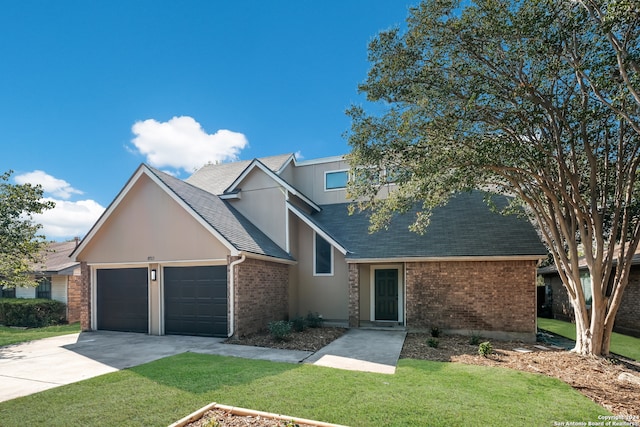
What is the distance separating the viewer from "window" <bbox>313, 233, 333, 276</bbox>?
13867mm

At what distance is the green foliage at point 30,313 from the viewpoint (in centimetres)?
1653

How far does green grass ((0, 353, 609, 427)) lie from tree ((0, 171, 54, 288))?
31.2 feet

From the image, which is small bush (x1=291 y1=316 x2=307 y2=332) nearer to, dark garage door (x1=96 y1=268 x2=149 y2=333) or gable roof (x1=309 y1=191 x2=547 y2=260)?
gable roof (x1=309 y1=191 x2=547 y2=260)

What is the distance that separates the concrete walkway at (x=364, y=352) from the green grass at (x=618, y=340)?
19.9 ft

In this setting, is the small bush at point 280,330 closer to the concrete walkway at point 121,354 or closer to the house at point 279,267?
the concrete walkway at point 121,354

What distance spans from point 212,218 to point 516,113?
359 inches

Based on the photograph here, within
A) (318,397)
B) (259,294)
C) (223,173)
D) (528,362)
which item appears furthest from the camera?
(223,173)

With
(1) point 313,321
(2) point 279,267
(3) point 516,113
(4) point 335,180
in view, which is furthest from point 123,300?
(3) point 516,113

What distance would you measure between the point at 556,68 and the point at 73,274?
66.1 ft

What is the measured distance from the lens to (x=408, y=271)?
12.5 m

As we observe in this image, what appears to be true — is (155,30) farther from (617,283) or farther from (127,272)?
(617,283)

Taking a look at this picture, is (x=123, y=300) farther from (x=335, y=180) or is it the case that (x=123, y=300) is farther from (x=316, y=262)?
(x=335, y=180)

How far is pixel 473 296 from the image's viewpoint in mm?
11727

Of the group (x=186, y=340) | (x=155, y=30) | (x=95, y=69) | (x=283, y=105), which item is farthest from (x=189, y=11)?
(x=186, y=340)
